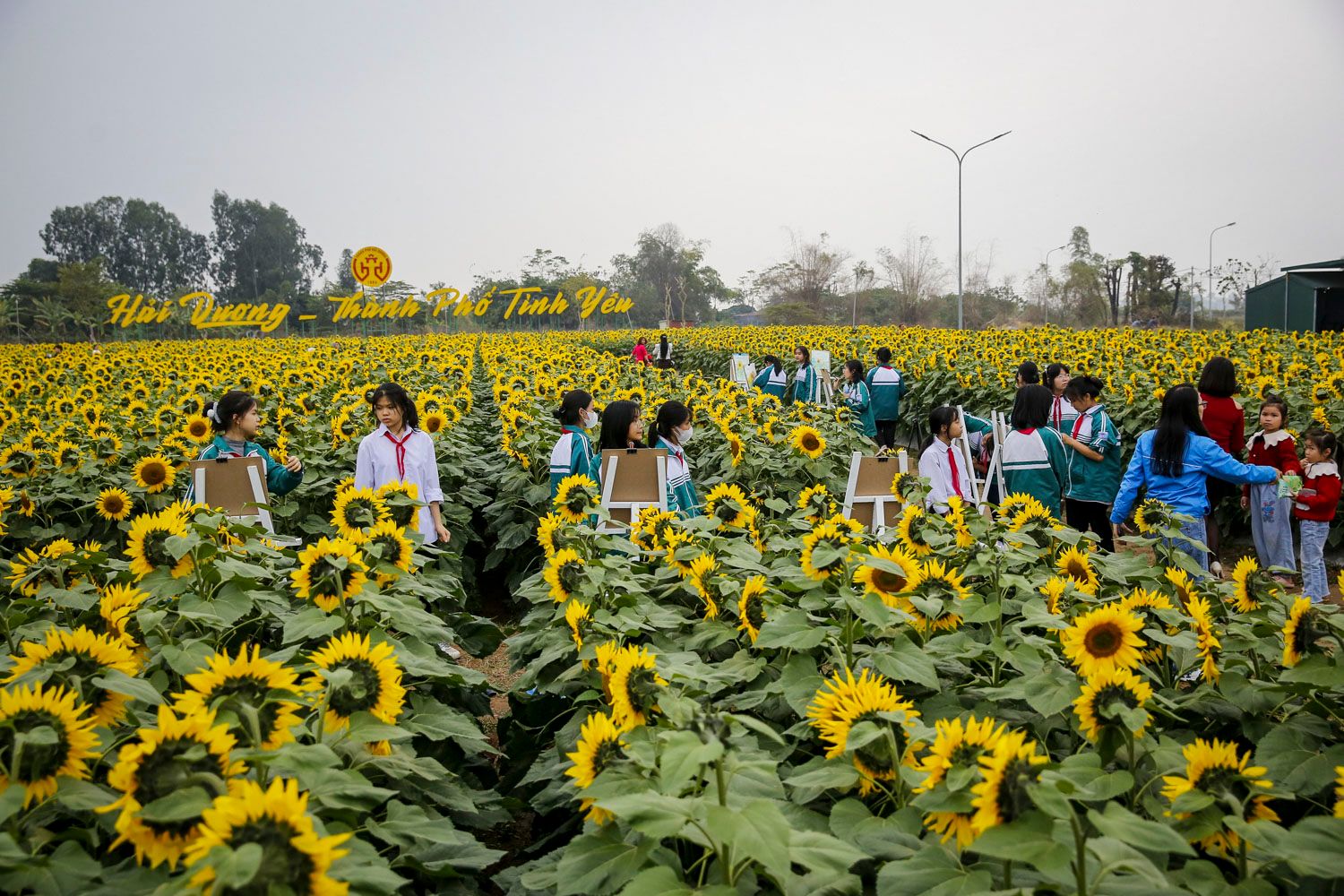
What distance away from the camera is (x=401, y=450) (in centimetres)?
475

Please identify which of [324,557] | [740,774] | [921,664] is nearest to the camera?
[740,774]

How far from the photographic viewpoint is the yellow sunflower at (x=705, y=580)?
2.37 m

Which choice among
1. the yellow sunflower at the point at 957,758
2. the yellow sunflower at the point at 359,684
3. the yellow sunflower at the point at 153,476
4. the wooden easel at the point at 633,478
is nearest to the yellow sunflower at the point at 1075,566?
the yellow sunflower at the point at 957,758

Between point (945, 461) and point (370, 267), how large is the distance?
22990 mm

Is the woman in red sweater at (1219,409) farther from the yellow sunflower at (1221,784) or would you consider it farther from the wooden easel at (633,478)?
the yellow sunflower at (1221,784)

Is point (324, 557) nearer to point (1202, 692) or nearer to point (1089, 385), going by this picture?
point (1202, 692)

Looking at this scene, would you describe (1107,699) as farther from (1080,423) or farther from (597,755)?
(1080,423)

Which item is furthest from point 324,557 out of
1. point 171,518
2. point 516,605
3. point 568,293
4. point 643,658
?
point 568,293

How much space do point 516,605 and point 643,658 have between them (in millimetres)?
4665

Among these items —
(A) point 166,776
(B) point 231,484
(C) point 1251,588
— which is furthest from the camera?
(B) point 231,484

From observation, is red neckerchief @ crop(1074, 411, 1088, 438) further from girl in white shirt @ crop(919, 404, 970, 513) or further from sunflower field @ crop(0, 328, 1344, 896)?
sunflower field @ crop(0, 328, 1344, 896)

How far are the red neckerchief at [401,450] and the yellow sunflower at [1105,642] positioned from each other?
12.3 feet

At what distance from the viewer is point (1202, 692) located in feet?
5.87

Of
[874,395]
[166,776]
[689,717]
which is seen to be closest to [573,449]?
[689,717]
